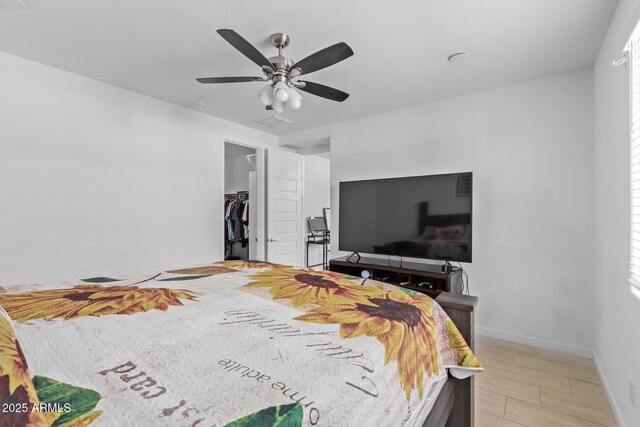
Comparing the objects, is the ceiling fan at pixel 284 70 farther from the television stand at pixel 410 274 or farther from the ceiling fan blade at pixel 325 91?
the television stand at pixel 410 274

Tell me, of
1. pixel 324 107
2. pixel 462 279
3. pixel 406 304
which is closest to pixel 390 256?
pixel 462 279

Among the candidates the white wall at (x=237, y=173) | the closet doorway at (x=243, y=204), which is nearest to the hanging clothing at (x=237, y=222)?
the closet doorway at (x=243, y=204)

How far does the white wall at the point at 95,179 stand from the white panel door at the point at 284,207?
2.52ft

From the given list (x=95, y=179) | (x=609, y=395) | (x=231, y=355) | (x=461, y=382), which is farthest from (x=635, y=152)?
(x=95, y=179)

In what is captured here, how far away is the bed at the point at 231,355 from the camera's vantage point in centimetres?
54

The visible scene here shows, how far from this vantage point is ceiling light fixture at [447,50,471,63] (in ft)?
7.41

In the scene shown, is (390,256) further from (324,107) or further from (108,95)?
(108,95)

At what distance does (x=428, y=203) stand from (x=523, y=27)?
1.56m

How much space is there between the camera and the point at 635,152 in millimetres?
1483

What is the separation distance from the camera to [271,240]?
4.03m

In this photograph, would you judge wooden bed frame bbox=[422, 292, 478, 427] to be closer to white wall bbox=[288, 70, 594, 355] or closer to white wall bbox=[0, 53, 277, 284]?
white wall bbox=[288, 70, 594, 355]

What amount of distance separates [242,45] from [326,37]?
2.28ft

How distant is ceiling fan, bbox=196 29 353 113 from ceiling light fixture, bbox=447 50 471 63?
3.12 ft

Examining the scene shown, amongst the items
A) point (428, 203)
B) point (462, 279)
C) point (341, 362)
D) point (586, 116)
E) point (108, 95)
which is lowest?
point (462, 279)
